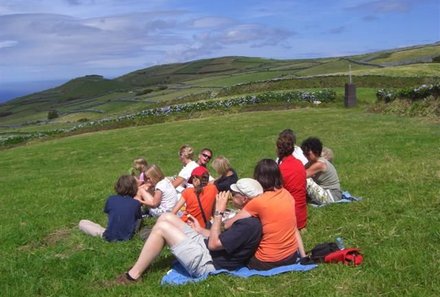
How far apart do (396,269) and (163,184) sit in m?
6.18

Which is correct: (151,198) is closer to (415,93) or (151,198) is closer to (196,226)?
(196,226)

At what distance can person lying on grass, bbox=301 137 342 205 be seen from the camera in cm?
1109

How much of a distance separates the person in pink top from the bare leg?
2699 millimetres

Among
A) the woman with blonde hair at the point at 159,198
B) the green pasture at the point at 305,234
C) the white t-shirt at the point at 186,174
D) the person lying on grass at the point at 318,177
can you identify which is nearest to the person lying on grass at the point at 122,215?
the green pasture at the point at 305,234

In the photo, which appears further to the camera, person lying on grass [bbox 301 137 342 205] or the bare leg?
person lying on grass [bbox 301 137 342 205]

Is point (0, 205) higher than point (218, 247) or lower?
lower

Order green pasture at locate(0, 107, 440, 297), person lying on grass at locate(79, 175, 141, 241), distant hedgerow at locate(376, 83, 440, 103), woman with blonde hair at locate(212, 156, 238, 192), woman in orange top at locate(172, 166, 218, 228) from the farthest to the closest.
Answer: distant hedgerow at locate(376, 83, 440, 103) → woman with blonde hair at locate(212, 156, 238, 192) → person lying on grass at locate(79, 175, 141, 241) → woman in orange top at locate(172, 166, 218, 228) → green pasture at locate(0, 107, 440, 297)

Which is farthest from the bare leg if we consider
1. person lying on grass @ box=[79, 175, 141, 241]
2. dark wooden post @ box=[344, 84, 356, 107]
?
dark wooden post @ box=[344, 84, 356, 107]

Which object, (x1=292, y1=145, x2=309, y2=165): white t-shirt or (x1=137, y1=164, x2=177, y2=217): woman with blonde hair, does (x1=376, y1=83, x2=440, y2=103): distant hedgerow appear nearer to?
(x1=292, y1=145, x2=309, y2=165): white t-shirt

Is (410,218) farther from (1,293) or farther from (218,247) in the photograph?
(1,293)

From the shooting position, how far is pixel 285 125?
29656mm

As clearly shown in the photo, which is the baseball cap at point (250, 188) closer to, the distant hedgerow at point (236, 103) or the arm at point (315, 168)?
the arm at point (315, 168)

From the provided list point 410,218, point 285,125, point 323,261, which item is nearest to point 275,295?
point 323,261

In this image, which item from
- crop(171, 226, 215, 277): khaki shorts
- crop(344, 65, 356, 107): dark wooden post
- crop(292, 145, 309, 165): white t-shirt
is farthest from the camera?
crop(344, 65, 356, 107): dark wooden post
